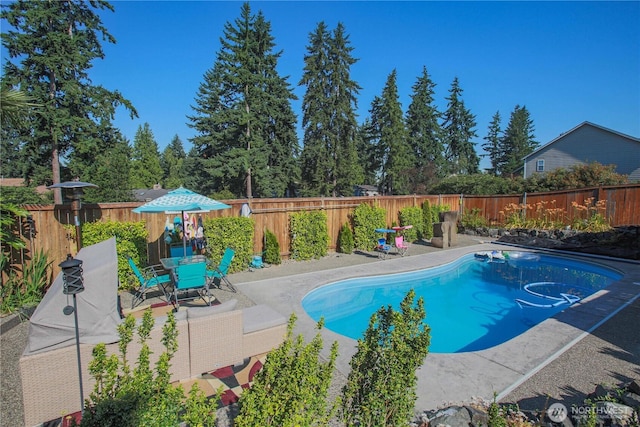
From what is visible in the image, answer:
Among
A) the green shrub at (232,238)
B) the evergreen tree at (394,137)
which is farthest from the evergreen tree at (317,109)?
the green shrub at (232,238)

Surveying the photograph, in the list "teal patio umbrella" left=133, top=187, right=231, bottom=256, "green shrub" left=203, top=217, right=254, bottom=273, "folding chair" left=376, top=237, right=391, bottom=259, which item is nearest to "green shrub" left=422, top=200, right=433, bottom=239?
"folding chair" left=376, top=237, right=391, bottom=259

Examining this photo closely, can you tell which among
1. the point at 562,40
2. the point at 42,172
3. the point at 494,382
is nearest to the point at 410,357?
the point at 494,382

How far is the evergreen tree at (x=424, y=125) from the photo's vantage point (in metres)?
40.1

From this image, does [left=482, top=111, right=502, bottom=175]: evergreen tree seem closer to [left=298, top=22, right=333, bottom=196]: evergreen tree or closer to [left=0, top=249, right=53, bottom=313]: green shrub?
[left=298, top=22, right=333, bottom=196]: evergreen tree

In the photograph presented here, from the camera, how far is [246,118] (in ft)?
83.8

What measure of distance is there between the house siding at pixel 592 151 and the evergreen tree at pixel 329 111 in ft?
49.3

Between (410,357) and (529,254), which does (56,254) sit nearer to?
(410,357)

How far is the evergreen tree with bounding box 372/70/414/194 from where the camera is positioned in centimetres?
3216

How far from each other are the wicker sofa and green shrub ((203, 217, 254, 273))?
383 cm

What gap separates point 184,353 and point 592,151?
1178 inches

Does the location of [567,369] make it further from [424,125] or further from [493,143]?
[493,143]

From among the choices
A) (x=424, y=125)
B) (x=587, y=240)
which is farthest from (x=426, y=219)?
(x=424, y=125)

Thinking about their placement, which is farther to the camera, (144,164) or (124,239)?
(144,164)

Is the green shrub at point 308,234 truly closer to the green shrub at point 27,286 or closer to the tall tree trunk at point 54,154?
the green shrub at point 27,286
